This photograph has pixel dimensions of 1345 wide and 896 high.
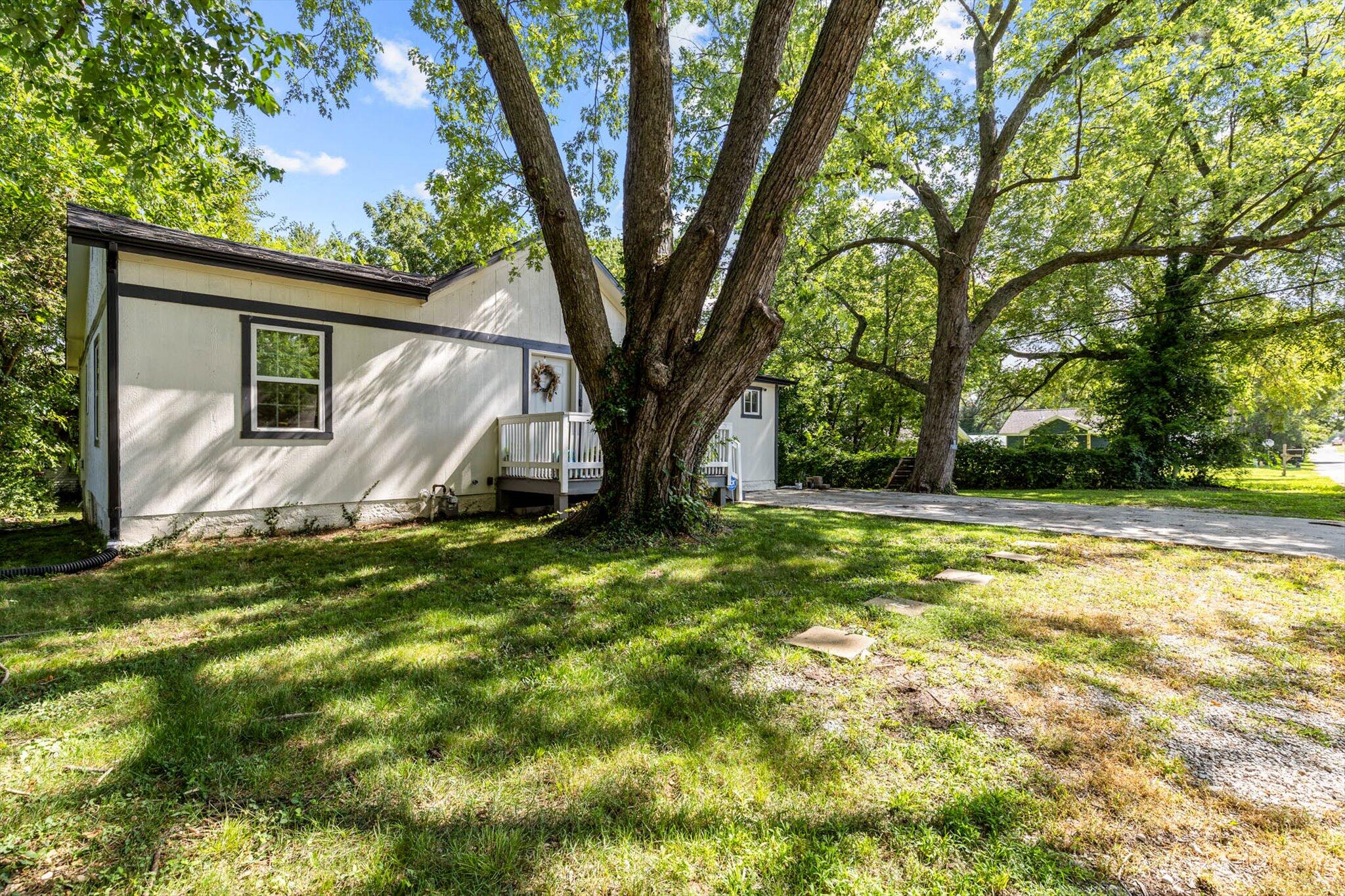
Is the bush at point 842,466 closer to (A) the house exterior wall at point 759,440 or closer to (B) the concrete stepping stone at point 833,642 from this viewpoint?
(A) the house exterior wall at point 759,440

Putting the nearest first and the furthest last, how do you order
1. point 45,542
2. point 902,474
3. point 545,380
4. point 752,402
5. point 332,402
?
point 45,542
point 332,402
point 545,380
point 752,402
point 902,474

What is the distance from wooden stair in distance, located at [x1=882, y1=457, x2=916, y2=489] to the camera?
44.8ft

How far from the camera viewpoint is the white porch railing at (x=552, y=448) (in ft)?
24.3

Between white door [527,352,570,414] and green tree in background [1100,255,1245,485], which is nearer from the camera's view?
white door [527,352,570,414]

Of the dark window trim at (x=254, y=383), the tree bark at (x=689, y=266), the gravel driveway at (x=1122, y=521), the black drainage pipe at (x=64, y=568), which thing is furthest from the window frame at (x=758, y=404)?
the black drainage pipe at (x=64, y=568)

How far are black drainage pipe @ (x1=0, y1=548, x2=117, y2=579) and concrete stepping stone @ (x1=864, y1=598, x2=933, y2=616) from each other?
6.62m

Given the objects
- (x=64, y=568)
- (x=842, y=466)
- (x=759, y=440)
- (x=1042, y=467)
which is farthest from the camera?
(x=842, y=466)

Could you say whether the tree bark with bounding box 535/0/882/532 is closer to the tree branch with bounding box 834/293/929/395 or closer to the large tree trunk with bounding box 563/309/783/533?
the large tree trunk with bounding box 563/309/783/533

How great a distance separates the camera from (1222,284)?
14141 millimetres

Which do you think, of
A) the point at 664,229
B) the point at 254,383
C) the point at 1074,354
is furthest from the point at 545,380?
the point at 1074,354

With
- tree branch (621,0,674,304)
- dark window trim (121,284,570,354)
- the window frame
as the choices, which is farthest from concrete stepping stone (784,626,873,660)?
the window frame

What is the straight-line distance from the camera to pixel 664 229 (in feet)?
19.7

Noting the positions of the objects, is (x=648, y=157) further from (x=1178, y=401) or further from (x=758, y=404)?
(x=1178, y=401)

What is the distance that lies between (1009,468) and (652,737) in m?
15.6
